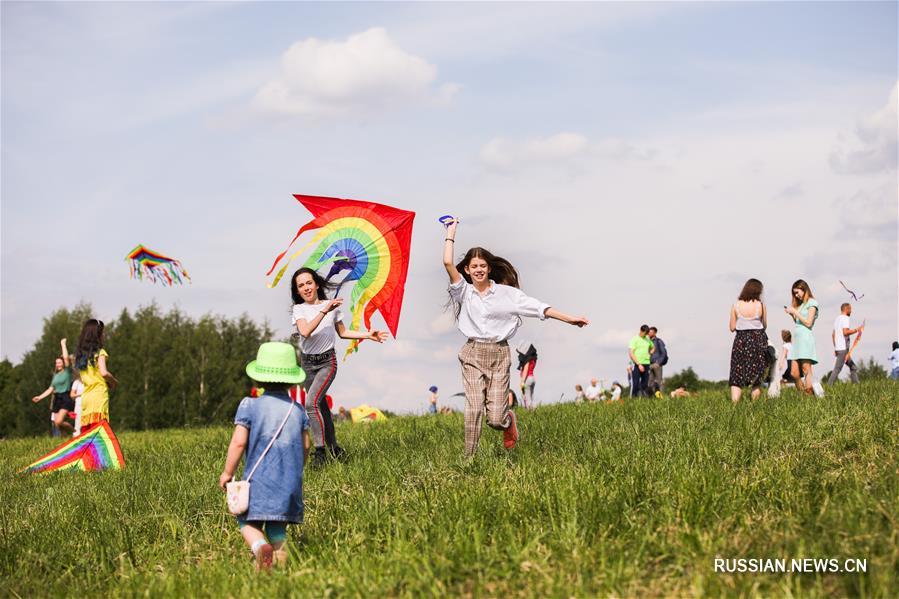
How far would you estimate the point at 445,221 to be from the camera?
29.1ft

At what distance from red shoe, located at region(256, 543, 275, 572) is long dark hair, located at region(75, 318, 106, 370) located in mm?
8331

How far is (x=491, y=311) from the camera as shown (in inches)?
353

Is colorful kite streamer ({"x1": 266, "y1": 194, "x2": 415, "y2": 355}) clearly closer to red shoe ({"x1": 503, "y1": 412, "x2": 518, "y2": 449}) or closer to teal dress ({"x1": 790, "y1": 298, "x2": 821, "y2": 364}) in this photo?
red shoe ({"x1": 503, "y1": 412, "x2": 518, "y2": 449})

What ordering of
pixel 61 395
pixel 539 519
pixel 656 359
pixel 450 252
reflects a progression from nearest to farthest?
pixel 539 519 → pixel 450 252 → pixel 61 395 → pixel 656 359

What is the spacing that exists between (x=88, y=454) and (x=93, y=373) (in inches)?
54.6

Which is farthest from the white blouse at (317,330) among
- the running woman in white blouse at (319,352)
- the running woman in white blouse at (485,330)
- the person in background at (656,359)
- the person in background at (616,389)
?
the person in background at (616,389)

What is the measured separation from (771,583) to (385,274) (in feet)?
23.9

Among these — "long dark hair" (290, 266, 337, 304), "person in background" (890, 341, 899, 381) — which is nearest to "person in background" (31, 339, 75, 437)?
"long dark hair" (290, 266, 337, 304)

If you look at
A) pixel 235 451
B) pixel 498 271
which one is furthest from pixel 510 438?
pixel 235 451

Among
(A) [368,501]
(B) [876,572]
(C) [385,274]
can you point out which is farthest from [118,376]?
(B) [876,572]

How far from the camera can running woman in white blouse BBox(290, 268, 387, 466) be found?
394 inches

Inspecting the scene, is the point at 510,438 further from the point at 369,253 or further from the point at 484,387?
the point at 369,253

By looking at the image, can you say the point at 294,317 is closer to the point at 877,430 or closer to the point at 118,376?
the point at 877,430

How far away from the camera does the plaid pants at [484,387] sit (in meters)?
8.88
